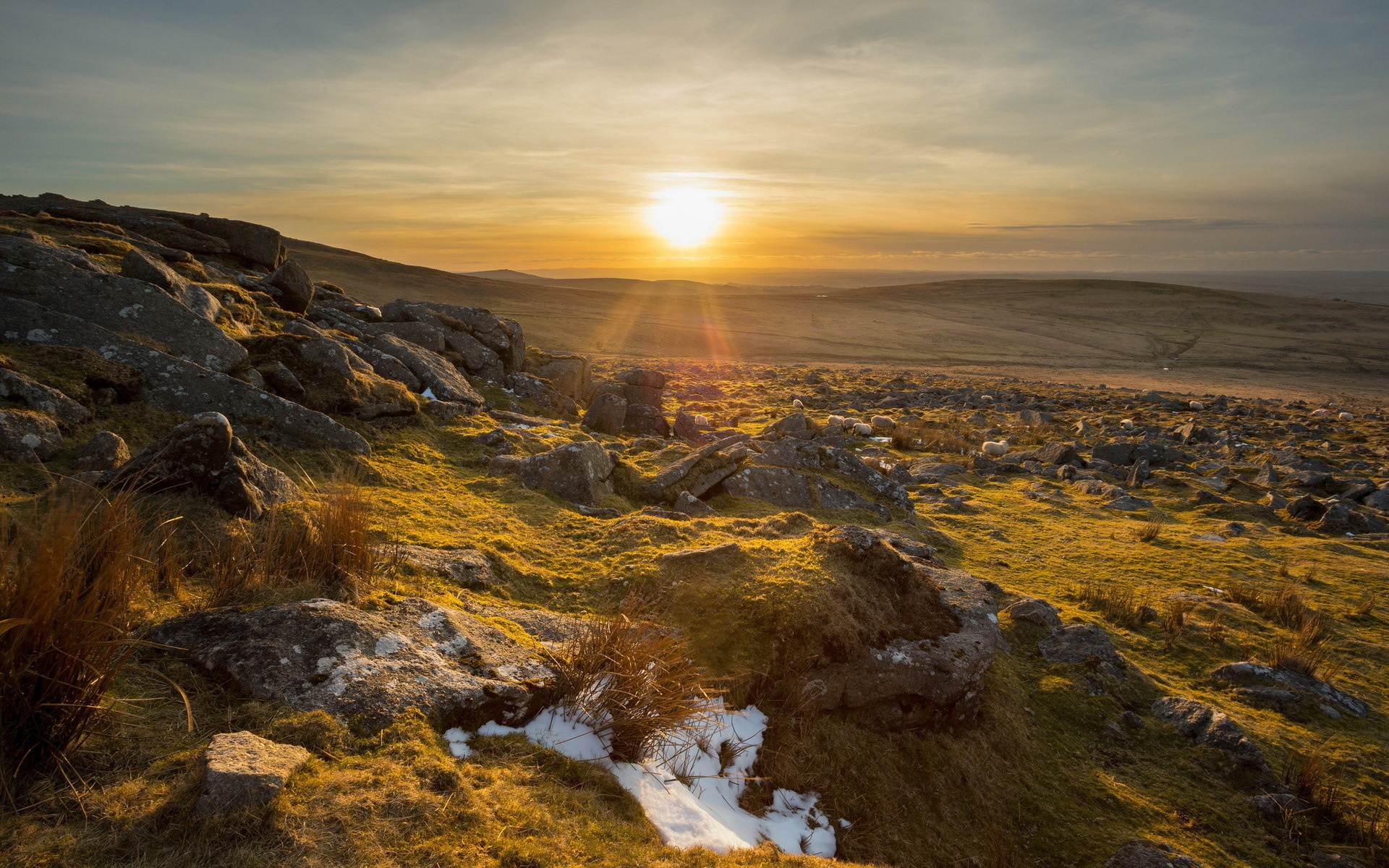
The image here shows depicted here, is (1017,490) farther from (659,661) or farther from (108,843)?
(108,843)

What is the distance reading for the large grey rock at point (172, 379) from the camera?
22.7 feet

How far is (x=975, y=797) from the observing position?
4.61 meters

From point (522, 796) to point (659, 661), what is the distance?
116 cm

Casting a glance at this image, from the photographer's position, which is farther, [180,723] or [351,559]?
[351,559]

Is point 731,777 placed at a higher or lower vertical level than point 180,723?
lower

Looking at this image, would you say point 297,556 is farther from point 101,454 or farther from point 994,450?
point 994,450

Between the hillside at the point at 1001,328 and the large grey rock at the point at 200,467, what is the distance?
1776 inches

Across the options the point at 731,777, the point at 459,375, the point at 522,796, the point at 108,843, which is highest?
the point at 459,375

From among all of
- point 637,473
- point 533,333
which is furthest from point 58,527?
point 533,333

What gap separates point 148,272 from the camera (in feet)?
29.7

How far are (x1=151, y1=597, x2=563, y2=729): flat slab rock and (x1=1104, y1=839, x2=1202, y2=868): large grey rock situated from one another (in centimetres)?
380

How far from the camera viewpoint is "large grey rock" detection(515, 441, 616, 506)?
8523mm

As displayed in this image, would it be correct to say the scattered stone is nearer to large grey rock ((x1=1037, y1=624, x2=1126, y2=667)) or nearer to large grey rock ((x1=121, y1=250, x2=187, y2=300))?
large grey rock ((x1=1037, y1=624, x2=1126, y2=667))

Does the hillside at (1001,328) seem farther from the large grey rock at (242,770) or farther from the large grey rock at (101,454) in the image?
the large grey rock at (242,770)
